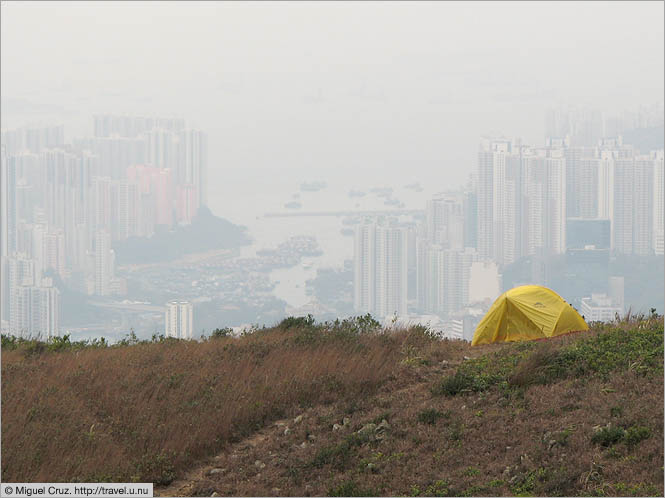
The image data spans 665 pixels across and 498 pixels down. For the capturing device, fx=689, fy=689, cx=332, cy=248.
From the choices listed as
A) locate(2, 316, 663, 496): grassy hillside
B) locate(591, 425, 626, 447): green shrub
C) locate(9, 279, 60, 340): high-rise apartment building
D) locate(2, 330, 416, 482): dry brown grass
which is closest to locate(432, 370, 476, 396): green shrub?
locate(2, 316, 663, 496): grassy hillside

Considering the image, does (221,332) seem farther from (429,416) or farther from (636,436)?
(636,436)

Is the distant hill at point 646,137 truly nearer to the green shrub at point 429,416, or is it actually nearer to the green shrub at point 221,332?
the green shrub at point 221,332

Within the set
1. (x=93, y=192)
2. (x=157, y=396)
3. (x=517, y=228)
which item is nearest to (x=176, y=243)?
(x=93, y=192)

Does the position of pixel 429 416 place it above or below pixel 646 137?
below

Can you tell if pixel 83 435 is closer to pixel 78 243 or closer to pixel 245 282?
pixel 245 282

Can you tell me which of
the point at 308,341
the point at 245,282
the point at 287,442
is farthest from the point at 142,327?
the point at 287,442

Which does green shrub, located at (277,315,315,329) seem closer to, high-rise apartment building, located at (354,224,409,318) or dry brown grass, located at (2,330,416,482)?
dry brown grass, located at (2,330,416,482)

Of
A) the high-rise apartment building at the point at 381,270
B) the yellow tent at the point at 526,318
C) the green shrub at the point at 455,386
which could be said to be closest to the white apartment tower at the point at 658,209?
the high-rise apartment building at the point at 381,270

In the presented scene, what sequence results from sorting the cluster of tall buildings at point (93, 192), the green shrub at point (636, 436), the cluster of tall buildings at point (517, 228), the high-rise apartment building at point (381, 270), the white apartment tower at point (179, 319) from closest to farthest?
the green shrub at point (636, 436) → the white apartment tower at point (179, 319) → the high-rise apartment building at point (381, 270) → the cluster of tall buildings at point (517, 228) → the cluster of tall buildings at point (93, 192)
